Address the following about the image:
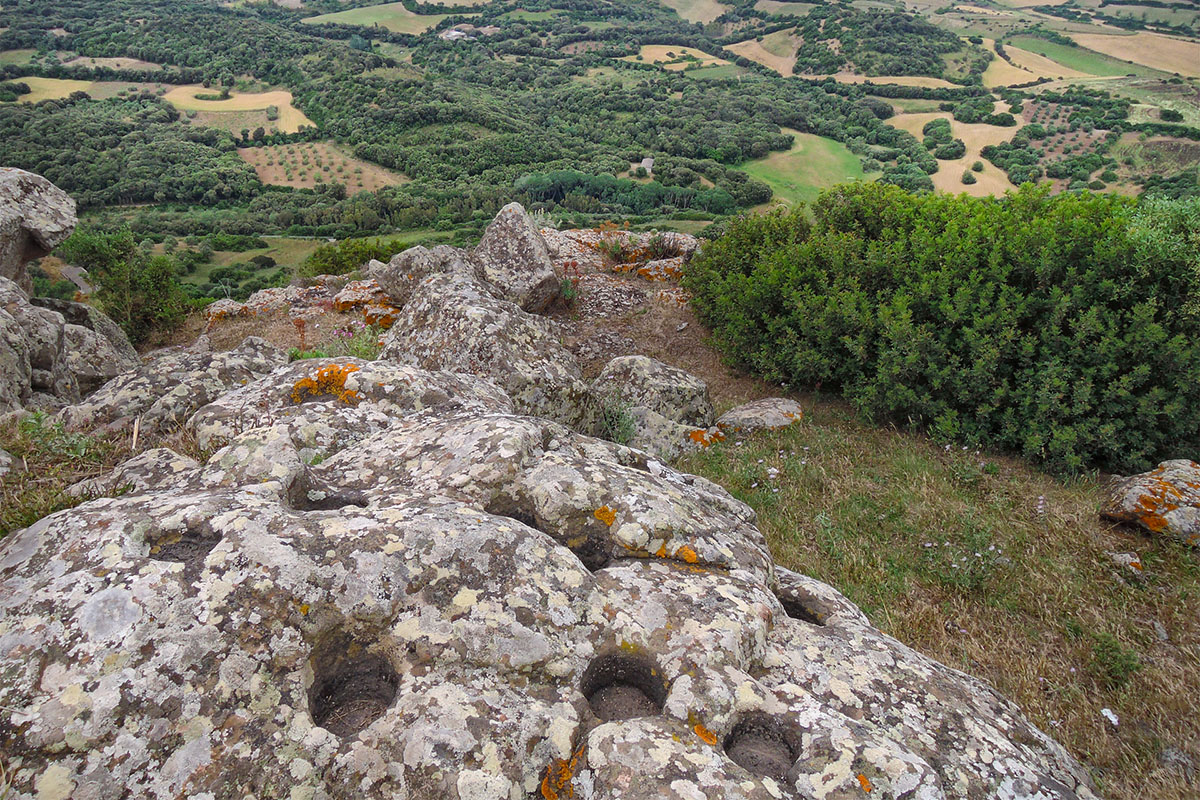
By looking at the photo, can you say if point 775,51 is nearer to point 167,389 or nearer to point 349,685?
point 167,389

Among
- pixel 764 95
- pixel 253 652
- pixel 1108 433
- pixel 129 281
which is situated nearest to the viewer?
pixel 253 652

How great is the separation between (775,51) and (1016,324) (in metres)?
183

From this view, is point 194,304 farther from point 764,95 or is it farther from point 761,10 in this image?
point 761,10

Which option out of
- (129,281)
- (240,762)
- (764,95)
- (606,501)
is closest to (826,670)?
(606,501)

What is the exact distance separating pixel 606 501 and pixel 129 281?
16978 mm

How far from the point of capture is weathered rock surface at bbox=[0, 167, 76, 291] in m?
11.5

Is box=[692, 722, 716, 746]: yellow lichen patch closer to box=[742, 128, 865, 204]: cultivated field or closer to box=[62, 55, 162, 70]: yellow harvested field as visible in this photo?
box=[742, 128, 865, 204]: cultivated field

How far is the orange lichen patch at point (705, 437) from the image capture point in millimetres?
9781

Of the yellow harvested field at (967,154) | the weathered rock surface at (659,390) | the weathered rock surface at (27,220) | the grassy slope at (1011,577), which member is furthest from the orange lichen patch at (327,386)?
the yellow harvested field at (967,154)

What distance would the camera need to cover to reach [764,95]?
130m

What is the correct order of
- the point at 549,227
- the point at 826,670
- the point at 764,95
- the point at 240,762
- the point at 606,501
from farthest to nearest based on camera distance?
the point at 764,95 → the point at 549,227 → the point at 606,501 → the point at 826,670 → the point at 240,762

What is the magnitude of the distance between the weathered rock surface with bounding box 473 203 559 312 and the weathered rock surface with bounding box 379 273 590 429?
13.5 feet

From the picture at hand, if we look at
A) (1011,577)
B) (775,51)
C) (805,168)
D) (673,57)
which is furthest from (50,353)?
(673,57)

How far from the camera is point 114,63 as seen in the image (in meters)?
139
